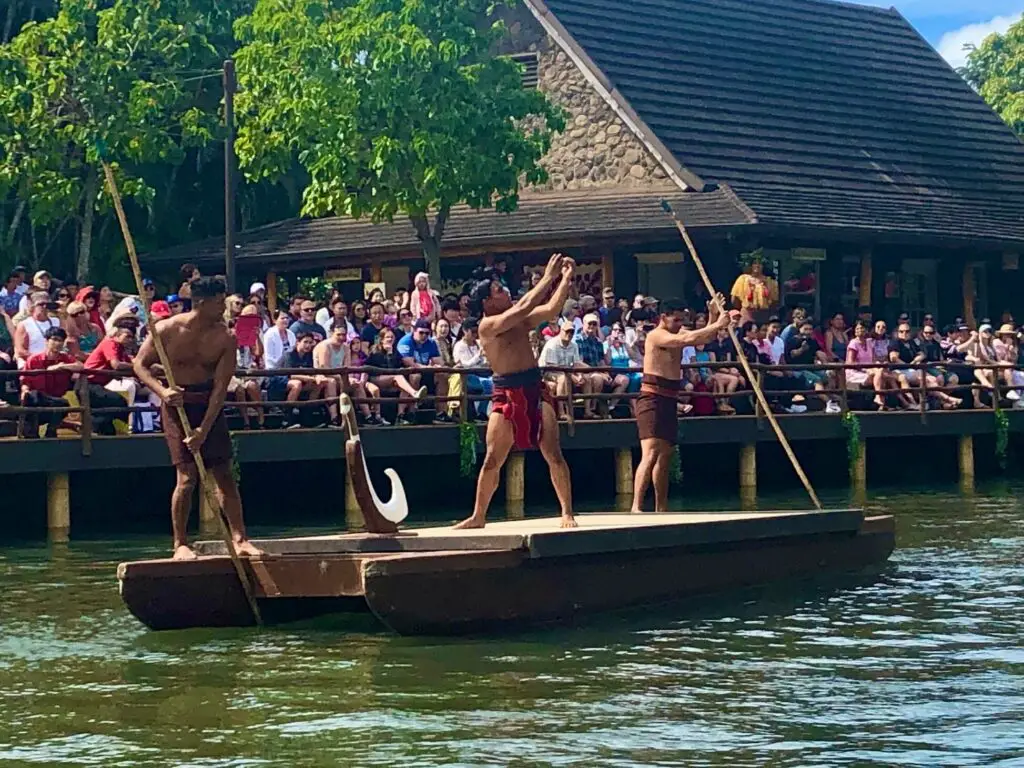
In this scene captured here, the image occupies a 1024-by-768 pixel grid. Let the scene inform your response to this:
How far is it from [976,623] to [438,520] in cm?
854

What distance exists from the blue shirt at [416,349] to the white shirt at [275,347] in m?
1.30

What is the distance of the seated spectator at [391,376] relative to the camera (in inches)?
907

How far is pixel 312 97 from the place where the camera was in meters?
29.5

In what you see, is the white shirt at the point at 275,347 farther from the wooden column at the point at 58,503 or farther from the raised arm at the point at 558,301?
the raised arm at the point at 558,301

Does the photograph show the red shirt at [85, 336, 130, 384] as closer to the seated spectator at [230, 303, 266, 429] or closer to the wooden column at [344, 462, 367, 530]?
the seated spectator at [230, 303, 266, 429]

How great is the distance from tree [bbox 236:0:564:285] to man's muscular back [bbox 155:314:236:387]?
14799mm

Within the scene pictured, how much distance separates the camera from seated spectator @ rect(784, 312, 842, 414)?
27.1 m

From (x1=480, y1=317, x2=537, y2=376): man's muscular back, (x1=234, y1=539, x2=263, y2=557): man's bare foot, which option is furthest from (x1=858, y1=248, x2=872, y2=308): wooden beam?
(x1=234, y1=539, x2=263, y2=557): man's bare foot

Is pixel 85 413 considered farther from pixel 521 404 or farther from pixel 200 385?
pixel 521 404

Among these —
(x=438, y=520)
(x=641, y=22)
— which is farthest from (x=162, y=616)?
(x=641, y=22)

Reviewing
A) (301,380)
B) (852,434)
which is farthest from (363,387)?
(852,434)

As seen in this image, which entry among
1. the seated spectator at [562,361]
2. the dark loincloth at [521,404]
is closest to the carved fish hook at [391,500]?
the dark loincloth at [521,404]

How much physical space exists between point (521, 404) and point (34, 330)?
731 cm

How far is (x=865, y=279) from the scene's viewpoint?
33.1 m
